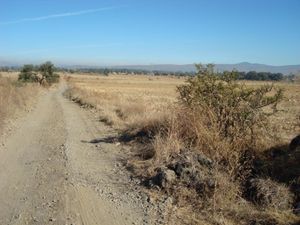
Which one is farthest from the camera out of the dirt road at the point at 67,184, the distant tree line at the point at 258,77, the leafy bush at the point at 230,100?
the distant tree line at the point at 258,77

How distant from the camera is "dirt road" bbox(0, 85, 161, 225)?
6988mm

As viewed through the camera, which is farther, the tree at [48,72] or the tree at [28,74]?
the tree at [48,72]

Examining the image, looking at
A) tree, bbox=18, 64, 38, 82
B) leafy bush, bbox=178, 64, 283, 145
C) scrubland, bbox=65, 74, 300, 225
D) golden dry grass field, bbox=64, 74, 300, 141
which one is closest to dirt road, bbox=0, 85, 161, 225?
scrubland, bbox=65, 74, 300, 225

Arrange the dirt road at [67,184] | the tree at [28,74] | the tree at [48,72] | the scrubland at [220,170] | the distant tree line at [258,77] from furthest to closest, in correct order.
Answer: the tree at [48,72] → the tree at [28,74] → the distant tree line at [258,77] → the dirt road at [67,184] → the scrubland at [220,170]

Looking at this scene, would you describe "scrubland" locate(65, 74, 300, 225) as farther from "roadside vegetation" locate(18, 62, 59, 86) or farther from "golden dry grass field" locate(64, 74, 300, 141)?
"roadside vegetation" locate(18, 62, 59, 86)

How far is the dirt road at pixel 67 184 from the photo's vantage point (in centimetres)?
699

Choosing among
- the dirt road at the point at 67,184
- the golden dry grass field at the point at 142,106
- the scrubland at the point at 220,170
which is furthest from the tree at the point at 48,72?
the scrubland at the point at 220,170

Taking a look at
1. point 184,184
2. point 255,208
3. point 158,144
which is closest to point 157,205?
point 184,184

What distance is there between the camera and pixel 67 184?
875 cm

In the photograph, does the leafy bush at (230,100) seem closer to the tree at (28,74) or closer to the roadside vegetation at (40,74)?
the roadside vegetation at (40,74)

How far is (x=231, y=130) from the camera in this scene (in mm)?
9922

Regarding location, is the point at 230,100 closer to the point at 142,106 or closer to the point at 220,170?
the point at 220,170

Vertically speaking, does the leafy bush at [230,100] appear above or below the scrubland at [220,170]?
above

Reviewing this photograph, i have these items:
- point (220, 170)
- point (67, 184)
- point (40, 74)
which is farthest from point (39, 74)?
point (220, 170)
